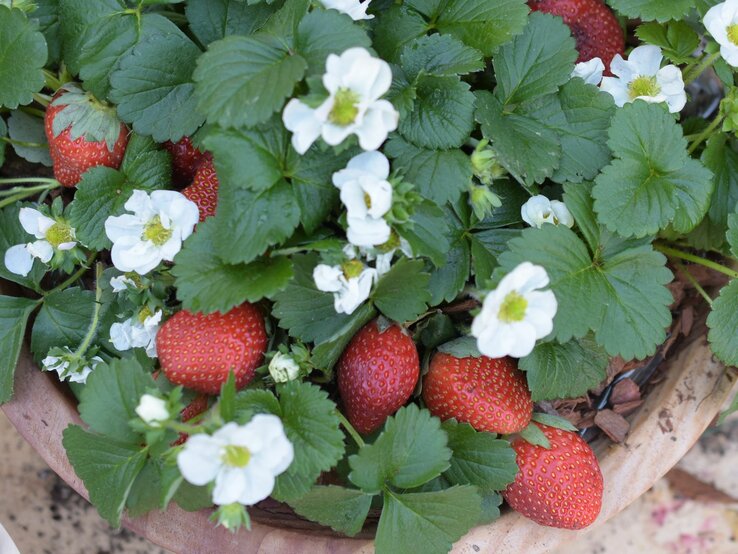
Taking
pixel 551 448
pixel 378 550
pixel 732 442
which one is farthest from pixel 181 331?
pixel 732 442

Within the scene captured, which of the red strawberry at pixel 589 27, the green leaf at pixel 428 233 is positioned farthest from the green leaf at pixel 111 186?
the red strawberry at pixel 589 27

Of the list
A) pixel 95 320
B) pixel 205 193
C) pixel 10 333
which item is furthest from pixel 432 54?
pixel 10 333

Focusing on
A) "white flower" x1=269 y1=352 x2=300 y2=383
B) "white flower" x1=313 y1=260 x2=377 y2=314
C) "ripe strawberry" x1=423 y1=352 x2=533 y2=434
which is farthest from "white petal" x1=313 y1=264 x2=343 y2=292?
"ripe strawberry" x1=423 y1=352 x2=533 y2=434

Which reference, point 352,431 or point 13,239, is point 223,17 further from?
point 352,431

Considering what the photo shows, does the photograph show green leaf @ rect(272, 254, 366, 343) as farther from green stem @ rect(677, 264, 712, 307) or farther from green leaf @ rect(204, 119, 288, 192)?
green stem @ rect(677, 264, 712, 307)

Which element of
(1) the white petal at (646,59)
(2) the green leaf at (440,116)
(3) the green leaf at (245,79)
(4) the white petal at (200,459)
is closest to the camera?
(4) the white petal at (200,459)

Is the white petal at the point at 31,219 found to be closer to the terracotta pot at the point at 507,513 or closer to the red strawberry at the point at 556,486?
the terracotta pot at the point at 507,513
